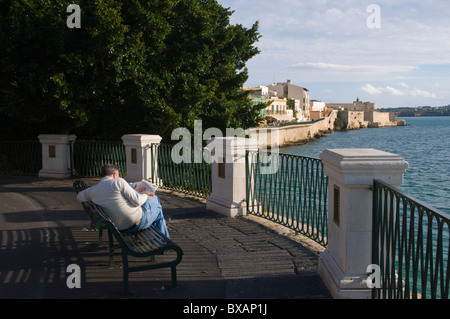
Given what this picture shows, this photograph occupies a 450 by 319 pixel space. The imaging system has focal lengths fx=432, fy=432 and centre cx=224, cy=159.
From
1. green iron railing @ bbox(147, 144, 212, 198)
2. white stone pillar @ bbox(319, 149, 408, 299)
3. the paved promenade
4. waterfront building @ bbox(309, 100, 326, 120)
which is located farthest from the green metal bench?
waterfront building @ bbox(309, 100, 326, 120)

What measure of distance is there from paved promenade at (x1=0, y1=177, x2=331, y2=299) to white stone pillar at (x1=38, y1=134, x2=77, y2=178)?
15.8 ft

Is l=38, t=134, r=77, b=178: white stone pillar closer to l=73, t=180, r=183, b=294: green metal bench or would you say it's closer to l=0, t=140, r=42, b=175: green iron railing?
l=0, t=140, r=42, b=175: green iron railing

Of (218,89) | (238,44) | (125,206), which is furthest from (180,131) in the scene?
(125,206)

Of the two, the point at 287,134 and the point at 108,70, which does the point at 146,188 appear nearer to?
the point at 108,70

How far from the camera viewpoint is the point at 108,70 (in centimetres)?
1298

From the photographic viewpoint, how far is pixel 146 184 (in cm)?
561

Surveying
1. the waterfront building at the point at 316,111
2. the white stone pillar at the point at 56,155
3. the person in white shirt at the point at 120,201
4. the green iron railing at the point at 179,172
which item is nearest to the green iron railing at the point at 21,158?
the white stone pillar at the point at 56,155

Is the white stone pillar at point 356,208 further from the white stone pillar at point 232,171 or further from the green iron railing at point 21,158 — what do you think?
the green iron railing at point 21,158

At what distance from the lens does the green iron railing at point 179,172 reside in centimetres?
962

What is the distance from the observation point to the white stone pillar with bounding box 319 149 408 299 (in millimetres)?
3775

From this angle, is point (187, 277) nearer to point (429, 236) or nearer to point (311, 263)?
point (311, 263)

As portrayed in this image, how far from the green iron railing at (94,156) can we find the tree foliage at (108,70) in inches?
29.8
